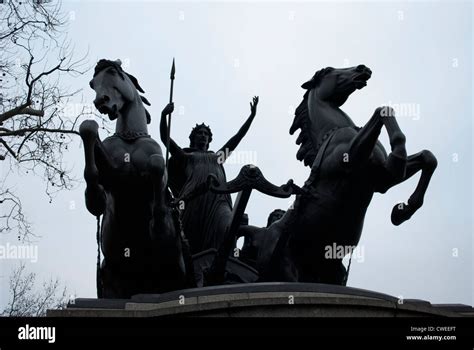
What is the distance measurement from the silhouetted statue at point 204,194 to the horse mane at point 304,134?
1.16 metres

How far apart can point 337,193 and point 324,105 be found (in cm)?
149

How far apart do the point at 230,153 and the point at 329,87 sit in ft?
6.71

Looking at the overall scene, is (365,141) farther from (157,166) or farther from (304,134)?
(157,166)

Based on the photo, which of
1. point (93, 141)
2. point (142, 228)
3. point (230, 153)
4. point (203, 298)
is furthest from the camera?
point (230, 153)

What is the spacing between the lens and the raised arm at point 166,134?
11625 mm

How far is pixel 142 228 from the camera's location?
10164mm

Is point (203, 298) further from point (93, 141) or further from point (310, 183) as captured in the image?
point (310, 183)

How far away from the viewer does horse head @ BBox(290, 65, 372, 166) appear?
11305 millimetres

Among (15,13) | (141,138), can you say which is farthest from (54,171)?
(141,138)

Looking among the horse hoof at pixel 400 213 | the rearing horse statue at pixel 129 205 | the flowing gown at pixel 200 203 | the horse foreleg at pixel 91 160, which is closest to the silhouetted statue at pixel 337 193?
the horse hoof at pixel 400 213

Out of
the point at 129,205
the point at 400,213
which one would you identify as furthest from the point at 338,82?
the point at 129,205

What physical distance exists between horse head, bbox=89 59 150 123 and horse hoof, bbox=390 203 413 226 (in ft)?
11.0

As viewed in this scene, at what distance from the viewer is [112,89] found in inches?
411

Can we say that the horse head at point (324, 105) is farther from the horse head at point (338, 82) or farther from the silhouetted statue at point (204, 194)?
the silhouetted statue at point (204, 194)
